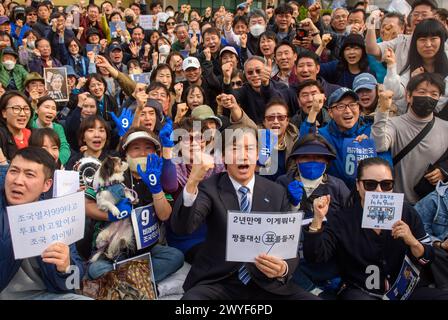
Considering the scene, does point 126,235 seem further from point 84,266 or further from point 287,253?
point 287,253

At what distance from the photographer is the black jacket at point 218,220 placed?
335 cm

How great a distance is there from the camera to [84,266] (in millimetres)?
3648

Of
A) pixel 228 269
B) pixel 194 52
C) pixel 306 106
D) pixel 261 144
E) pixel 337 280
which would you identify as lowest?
pixel 337 280

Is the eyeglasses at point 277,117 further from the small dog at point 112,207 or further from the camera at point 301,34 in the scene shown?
the camera at point 301,34

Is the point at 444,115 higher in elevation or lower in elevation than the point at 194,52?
lower

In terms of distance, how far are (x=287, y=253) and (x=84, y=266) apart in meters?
1.64

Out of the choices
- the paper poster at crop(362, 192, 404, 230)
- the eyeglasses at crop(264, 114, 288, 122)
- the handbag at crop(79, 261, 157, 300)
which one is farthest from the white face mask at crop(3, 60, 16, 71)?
the paper poster at crop(362, 192, 404, 230)

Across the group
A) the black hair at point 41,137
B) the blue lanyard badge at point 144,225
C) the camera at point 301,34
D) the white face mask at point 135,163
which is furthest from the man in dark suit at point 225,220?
the camera at point 301,34

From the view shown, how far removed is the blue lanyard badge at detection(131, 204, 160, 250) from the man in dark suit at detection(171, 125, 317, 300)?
56 centimetres

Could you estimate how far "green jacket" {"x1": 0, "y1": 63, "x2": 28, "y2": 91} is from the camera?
25.8 ft

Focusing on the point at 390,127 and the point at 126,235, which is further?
the point at 390,127

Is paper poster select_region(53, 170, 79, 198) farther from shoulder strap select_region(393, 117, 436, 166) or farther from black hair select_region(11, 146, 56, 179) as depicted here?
shoulder strap select_region(393, 117, 436, 166)

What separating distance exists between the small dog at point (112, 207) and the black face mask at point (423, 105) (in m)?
2.91

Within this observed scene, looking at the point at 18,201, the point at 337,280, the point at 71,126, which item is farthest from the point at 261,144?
the point at 71,126
